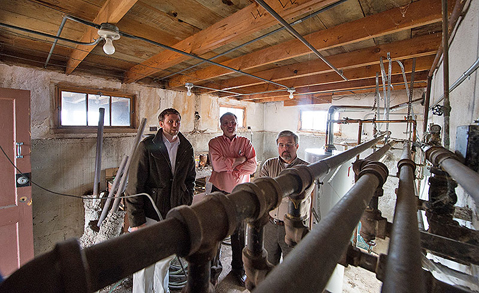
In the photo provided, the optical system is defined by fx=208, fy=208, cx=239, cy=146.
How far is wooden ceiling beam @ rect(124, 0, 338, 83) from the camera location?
3.86 ft

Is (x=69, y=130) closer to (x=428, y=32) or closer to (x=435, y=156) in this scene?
(x=435, y=156)

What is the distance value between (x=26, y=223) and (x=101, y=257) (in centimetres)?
280

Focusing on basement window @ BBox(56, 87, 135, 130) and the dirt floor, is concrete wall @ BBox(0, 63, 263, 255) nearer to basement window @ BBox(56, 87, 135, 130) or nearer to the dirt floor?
basement window @ BBox(56, 87, 135, 130)

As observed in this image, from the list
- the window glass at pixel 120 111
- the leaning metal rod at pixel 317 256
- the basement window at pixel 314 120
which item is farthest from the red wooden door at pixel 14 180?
the basement window at pixel 314 120

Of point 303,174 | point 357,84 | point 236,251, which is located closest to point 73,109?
point 236,251

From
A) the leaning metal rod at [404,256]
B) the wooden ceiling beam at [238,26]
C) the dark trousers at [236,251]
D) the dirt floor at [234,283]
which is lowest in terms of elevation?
the dirt floor at [234,283]

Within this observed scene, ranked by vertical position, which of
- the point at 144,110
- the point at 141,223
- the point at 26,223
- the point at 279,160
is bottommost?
the point at 26,223

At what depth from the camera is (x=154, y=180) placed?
1.71m

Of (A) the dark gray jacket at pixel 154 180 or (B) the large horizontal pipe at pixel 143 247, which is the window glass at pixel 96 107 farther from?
(B) the large horizontal pipe at pixel 143 247

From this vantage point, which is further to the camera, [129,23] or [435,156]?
[129,23]

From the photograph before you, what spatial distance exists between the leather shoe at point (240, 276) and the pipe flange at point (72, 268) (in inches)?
81.9

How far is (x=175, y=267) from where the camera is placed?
235 cm

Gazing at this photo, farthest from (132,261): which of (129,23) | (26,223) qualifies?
(26,223)

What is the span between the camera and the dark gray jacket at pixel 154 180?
1.64m
